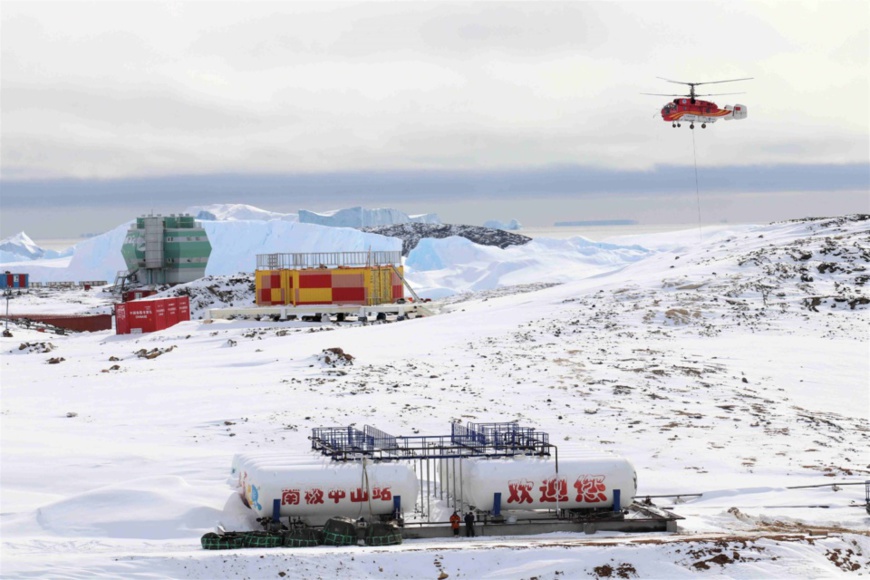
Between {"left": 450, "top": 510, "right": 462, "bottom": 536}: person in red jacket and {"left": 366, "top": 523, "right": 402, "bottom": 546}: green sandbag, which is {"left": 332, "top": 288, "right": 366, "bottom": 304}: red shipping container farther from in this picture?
{"left": 366, "top": 523, "right": 402, "bottom": 546}: green sandbag

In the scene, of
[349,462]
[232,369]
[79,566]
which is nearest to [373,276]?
[232,369]

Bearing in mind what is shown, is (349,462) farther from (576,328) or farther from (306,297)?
(306,297)

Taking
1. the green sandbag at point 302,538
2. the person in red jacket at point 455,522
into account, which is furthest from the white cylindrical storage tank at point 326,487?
the person in red jacket at point 455,522

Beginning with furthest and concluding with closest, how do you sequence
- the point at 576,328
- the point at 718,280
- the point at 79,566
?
1. the point at 718,280
2. the point at 576,328
3. the point at 79,566

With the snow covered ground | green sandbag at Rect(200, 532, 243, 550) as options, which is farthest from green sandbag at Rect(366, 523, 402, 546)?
green sandbag at Rect(200, 532, 243, 550)

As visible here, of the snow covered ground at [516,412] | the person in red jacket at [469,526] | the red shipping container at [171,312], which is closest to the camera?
the snow covered ground at [516,412]

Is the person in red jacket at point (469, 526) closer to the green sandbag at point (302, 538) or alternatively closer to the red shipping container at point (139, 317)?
the green sandbag at point (302, 538)
